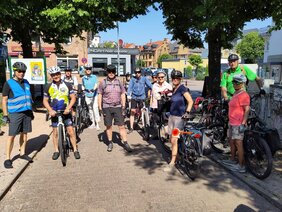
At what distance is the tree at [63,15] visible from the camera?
10766 mm

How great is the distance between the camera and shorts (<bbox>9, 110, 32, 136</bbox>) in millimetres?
5629

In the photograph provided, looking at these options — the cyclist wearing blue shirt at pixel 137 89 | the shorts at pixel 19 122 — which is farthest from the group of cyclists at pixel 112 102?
the cyclist wearing blue shirt at pixel 137 89

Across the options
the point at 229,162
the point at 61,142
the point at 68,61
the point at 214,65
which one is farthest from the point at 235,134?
the point at 68,61

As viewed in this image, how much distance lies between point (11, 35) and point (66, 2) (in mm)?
4518

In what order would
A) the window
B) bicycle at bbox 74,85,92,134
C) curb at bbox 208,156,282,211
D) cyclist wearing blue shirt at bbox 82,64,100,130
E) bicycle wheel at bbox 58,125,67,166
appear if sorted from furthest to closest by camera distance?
the window → cyclist wearing blue shirt at bbox 82,64,100,130 → bicycle at bbox 74,85,92,134 → bicycle wheel at bbox 58,125,67,166 → curb at bbox 208,156,282,211

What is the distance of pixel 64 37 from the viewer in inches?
553

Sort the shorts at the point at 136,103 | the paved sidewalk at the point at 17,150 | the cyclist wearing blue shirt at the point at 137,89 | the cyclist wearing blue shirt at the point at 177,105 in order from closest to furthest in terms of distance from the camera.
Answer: the paved sidewalk at the point at 17,150 → the cyclist wearing blue shirt at the point at 177,105 → the cyclist wearing blue shirt at the point at 137,89 → the shorts at the point at 136,103

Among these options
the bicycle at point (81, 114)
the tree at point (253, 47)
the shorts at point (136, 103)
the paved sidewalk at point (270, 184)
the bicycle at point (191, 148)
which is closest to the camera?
the paved sidewalk at point (270, 184)

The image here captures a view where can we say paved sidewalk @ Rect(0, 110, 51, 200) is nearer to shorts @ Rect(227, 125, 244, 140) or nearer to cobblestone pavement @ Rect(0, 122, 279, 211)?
cobblestone pavement @ Rect(0, 122, 279, 211)

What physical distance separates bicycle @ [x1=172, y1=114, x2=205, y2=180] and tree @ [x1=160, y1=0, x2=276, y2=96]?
4553 mm

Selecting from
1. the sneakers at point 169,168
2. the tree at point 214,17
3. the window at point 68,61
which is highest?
the tree at point 214,17

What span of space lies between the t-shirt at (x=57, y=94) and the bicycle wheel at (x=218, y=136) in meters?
3.17

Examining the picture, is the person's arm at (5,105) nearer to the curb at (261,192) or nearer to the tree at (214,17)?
the curb at (261,192)

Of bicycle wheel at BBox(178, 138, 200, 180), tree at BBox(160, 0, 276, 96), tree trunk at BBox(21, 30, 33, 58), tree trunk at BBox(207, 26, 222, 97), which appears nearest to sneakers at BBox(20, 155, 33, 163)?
bicycle wheel at BBox(178, 138, 200, 180)
